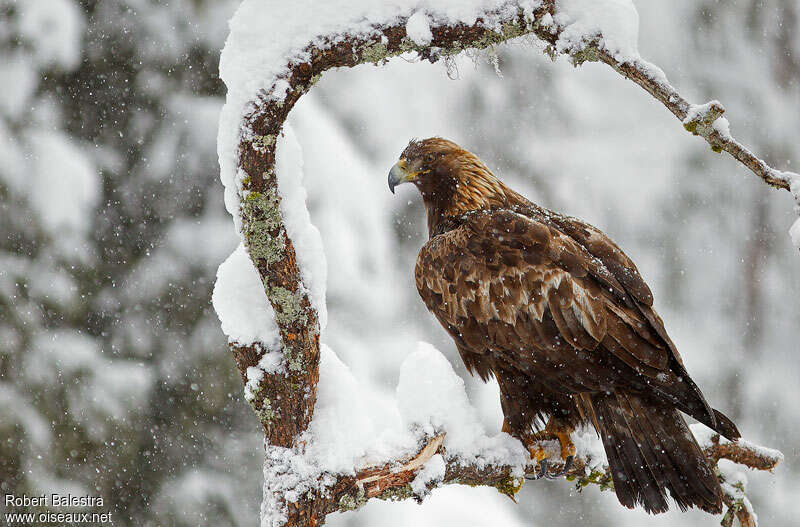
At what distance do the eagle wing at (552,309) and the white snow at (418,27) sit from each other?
47.2 inches

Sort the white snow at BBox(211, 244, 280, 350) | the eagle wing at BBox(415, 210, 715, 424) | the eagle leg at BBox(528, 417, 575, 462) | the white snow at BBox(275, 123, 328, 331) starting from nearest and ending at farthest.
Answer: the white snow at BBox(275, 123, 328, 331) → the white snow at BBox(211, 244, 280, 350) → the eagle wing at BBox(415, 210, 715, 424) → the eagle leg at BBox(528, 417, 575, 462)

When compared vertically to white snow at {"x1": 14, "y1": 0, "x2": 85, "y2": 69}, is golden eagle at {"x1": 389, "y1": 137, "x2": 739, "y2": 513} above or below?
below

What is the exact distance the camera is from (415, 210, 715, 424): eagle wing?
2.95 meters

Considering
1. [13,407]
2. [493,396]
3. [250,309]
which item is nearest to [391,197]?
[493,396]

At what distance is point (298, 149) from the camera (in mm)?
2369

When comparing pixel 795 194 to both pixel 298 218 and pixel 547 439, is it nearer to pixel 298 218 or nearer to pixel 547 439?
pixel 298 218

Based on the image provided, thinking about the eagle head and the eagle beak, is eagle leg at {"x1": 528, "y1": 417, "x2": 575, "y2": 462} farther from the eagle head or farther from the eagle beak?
the eagle beak

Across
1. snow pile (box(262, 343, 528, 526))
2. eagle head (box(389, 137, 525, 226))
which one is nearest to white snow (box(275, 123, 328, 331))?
snow pile (box(262, 343, 528, 526))

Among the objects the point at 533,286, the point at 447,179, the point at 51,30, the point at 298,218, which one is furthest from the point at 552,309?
the point at 51,30

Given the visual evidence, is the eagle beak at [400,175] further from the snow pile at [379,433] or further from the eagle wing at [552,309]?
the snow pile at [379,433]

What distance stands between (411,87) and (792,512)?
6.28m

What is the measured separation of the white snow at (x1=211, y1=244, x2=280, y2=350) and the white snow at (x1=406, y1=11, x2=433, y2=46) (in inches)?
33.6

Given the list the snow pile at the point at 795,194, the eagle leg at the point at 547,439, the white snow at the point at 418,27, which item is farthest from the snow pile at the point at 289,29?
the eagle leg at the point at 547,439

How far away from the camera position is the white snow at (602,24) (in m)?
2.20
